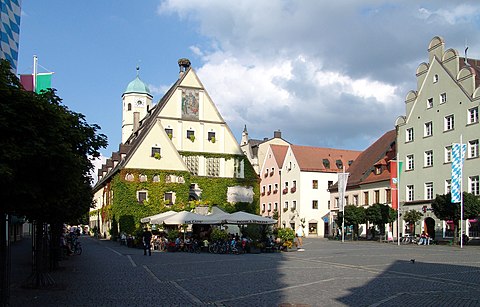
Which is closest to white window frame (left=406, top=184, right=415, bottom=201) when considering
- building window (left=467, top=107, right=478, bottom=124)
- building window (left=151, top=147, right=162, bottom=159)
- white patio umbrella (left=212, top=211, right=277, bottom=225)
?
building window (left=467, top=107, right=478, bottom=124)

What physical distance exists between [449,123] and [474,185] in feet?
21.7

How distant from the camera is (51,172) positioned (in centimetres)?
1114

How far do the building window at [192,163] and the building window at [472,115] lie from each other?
88.7 feet

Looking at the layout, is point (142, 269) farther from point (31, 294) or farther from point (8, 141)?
point (8, 141)

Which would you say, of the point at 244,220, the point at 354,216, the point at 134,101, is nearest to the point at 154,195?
the point at 354,216

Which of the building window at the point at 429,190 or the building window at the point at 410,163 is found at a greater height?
the building window at the point at 410,163

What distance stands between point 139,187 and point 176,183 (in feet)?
12.2

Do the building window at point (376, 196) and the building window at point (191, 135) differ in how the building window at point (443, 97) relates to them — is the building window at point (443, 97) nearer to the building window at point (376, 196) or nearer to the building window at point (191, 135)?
the building window at point (376, 196)

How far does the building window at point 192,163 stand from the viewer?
196 feet

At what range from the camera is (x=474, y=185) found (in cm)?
4909

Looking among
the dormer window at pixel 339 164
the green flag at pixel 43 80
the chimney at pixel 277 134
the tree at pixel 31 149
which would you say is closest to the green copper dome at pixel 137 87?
the chimney at pixel 277 134

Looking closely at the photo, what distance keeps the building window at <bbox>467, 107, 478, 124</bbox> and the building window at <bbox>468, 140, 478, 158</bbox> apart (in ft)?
5.93

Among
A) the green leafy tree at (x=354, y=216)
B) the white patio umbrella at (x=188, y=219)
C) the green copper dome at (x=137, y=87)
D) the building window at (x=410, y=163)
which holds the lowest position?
the green leafy tree at (x=354, y=216)

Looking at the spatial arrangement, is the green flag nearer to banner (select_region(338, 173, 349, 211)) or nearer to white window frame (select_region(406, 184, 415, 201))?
banner (select_region(338, 173, 349, 211))
